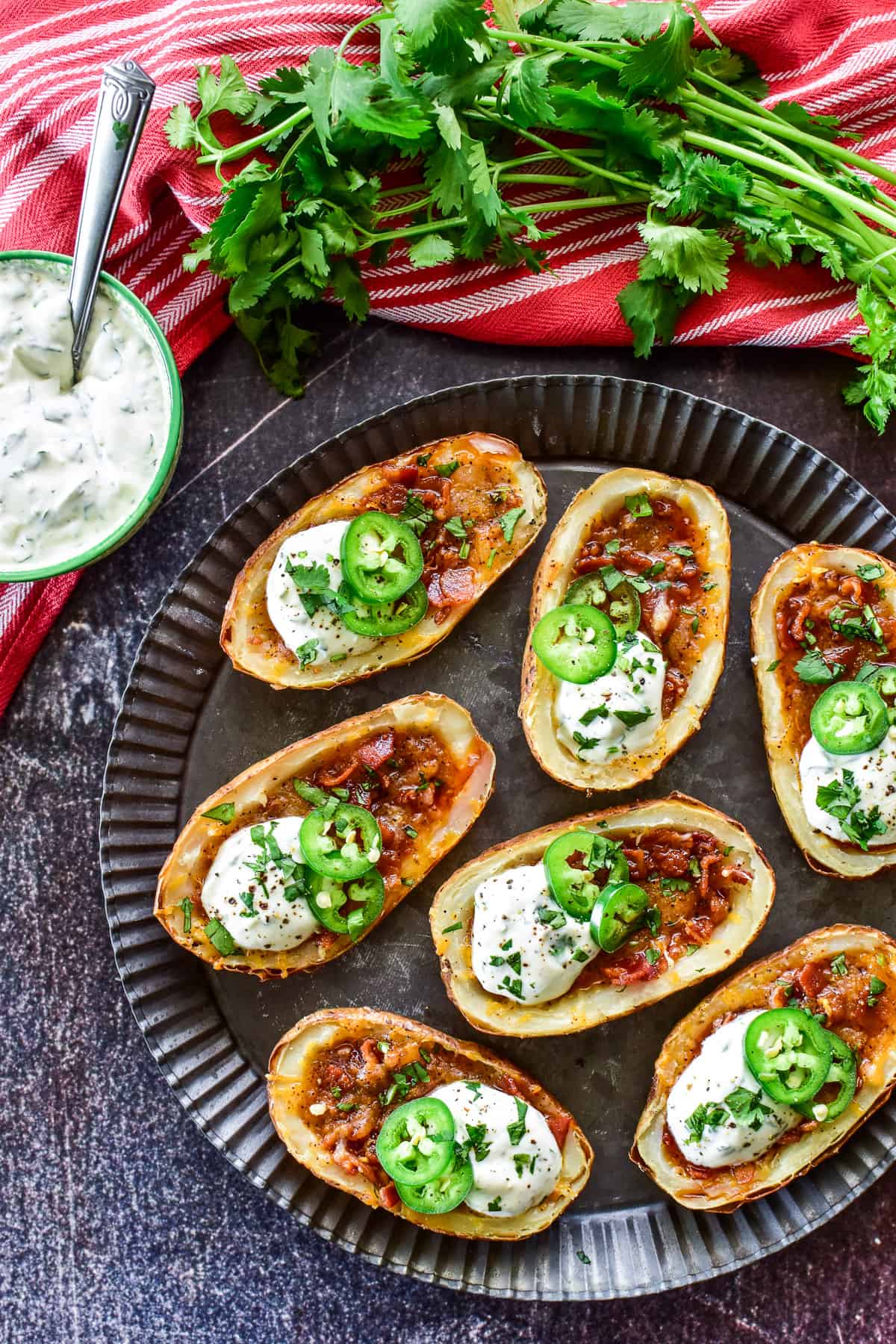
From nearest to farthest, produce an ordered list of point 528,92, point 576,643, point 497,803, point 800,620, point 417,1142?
point 528,92, point 417,1142, point 576,643, point 800,620, point 497,803

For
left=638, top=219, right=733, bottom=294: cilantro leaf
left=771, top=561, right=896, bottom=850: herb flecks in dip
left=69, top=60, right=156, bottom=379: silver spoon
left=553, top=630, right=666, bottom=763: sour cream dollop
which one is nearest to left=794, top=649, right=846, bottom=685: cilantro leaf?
left=771, top=561, right=896, bottom=850: herb flecks in dip

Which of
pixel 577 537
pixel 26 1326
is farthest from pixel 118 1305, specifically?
pixel 577 537

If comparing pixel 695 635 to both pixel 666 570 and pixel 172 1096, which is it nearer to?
pixel 666 570

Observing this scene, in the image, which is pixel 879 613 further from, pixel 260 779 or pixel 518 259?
pixel 260 779

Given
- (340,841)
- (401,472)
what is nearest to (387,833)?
(340,841)

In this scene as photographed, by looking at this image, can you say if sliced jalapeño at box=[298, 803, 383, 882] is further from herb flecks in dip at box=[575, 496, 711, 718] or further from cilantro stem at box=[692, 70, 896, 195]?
cilantro stem at box=[692, 70, 896, 195]

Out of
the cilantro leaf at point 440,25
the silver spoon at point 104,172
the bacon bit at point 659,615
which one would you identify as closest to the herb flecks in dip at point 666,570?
the bacon bit at point 659,615

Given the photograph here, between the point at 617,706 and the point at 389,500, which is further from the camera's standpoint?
the point at 389,500
